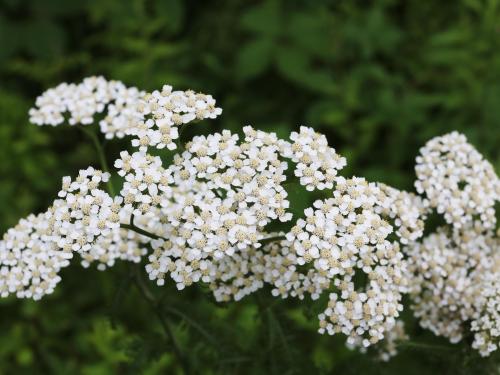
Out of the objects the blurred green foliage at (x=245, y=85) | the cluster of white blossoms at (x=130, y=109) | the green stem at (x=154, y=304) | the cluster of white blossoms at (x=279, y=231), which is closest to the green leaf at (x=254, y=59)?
the blurred green foliage at (x=245, y=85)

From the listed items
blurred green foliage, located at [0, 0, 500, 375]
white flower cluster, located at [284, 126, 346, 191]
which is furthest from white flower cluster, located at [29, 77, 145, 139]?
blurred green foliage, located at [0, 0, 500, 375]

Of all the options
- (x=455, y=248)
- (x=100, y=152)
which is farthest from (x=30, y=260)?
(x=455, y=248)

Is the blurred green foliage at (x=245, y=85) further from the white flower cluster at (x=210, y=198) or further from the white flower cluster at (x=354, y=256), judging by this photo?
the white flower cluster at (x=210, y=198)

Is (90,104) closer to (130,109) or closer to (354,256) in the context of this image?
(130,109)

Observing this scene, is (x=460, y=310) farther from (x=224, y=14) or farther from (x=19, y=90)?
(x=19, y=90)

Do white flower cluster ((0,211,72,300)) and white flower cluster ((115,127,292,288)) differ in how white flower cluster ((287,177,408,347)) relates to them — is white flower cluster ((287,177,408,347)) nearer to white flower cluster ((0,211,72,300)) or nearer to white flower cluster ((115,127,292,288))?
white flower cluster ((115,127,292,288))

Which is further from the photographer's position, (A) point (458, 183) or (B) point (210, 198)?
(A) point (458, 183)
